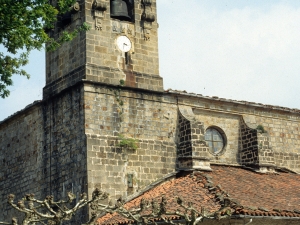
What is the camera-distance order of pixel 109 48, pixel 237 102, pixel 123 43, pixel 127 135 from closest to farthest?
1. pixel 127 135
2. pixel 109 48
3. pixel 123 43
4. pixel 237 102

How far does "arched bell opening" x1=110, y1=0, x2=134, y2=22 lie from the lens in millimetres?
22531

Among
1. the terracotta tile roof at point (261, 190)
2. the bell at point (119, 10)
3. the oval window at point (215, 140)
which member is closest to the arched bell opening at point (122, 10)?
the bell at point (119, 10)

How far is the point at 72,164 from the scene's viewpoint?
20984 millimetres

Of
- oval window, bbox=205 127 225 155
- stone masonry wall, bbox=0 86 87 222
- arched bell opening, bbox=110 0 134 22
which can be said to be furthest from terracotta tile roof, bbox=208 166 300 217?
arched bell opening, bbox=110 0 134 22

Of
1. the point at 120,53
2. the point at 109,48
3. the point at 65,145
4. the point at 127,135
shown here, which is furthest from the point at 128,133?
the point at 109,48

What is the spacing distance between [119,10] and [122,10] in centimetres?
13

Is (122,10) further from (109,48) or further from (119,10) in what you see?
(109,48)

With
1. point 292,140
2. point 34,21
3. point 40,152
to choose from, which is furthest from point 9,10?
point 292,140

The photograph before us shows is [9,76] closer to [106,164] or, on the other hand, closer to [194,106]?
[106,164]

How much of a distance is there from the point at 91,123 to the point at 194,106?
Answer: 14.0 feet

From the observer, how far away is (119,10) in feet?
74.1

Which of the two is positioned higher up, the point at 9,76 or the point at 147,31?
the point at 147,31

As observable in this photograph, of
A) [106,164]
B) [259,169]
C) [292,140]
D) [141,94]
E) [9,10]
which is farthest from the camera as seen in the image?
[292,140]

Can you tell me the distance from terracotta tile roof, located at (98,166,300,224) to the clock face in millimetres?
4632
